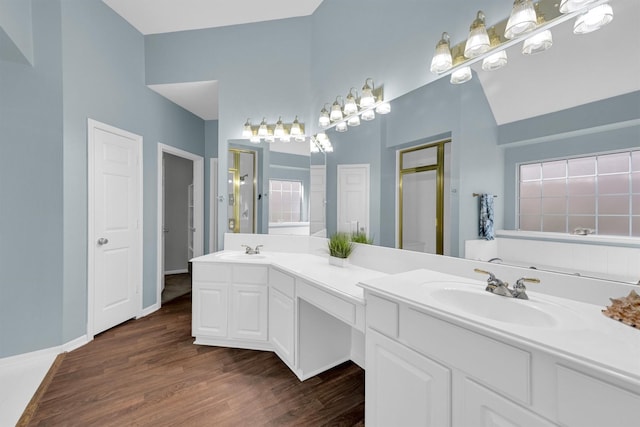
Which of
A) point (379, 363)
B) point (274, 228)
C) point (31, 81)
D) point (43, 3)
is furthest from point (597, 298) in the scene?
point (43, 3)

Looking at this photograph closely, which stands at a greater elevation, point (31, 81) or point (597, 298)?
point (31, 81)

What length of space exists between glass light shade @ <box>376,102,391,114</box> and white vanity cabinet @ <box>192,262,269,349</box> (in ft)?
4.87

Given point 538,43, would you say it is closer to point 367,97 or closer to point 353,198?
point 367,97

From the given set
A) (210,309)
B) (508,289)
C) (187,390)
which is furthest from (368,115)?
(187,390)

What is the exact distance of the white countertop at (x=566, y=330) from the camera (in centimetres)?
62

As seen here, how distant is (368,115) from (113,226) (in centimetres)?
263

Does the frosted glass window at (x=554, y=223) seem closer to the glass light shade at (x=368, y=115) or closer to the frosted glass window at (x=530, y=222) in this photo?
the frosted glass window at (x=530, y=222)

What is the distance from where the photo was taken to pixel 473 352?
834mm

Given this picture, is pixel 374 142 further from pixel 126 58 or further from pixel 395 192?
pixel 126 58

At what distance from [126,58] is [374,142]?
2798 millimetres

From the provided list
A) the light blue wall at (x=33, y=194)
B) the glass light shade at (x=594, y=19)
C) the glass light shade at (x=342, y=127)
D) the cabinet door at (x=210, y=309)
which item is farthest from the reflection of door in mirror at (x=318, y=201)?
the light blue wall at (x=33, y=194)

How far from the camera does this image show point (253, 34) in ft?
9.05

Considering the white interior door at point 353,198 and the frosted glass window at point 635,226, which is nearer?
the frosted glass window at point 635,226

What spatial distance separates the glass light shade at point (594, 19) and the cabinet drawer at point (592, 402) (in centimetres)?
121
